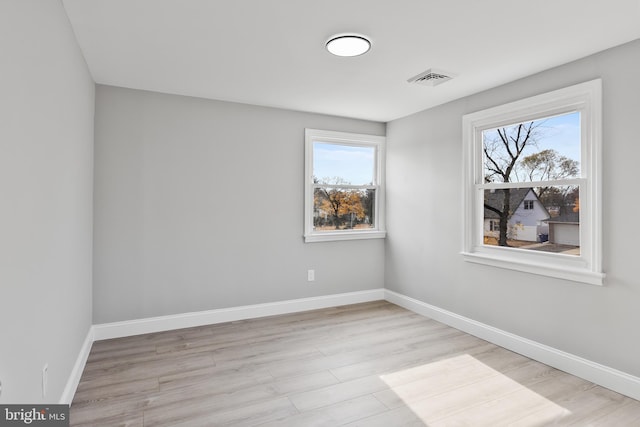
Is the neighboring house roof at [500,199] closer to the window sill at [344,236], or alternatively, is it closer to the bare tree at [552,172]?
the bare tree at [552,172]

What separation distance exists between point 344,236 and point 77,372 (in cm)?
293

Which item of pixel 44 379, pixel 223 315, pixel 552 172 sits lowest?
pixel 223 315

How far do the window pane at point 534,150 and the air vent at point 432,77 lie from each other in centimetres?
78

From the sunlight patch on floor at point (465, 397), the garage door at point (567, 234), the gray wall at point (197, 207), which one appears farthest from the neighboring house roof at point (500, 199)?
the gray wall at point (197, 207)

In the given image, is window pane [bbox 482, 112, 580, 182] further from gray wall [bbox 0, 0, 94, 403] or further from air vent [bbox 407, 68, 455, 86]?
gray wall [bbox 0, 0, 94, 403]

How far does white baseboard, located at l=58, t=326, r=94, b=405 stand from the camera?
84.3 inches

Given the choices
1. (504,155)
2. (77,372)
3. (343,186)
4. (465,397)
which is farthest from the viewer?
(343,186)

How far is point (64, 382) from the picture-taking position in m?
2.13

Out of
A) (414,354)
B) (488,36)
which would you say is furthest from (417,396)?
(488,36)

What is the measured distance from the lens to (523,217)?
3145mm

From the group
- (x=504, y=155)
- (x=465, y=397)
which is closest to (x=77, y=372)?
(x=465, y=397)

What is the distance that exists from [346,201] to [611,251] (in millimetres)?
2736

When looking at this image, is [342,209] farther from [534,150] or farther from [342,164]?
[534,150]

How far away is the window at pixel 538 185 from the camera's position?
2.59m
